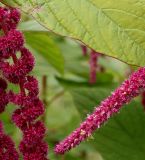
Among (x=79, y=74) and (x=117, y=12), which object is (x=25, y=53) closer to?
(x=117, y=12)

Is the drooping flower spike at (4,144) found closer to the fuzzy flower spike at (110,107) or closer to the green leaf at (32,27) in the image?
the fuzzy flower spike at (110,107)

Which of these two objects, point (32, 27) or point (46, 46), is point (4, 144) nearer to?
point (32, 27)

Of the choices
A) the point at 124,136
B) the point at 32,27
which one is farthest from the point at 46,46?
the point at 124,136

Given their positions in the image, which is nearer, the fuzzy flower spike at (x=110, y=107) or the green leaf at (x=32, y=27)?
the fuzzy flower spike at (x=110, y=107)

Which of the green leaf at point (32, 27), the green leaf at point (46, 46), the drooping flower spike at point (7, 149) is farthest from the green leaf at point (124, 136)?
the drooping flower spike at point (7, 149)

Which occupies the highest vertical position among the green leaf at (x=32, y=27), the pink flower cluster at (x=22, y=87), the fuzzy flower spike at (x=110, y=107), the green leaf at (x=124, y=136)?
the green leaf at (x=32, y=27)

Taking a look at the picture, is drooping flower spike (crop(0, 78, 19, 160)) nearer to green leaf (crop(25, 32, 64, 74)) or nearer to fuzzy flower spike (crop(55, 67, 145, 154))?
fuzzy flower spike (crop(55, 67, 145, 154))
